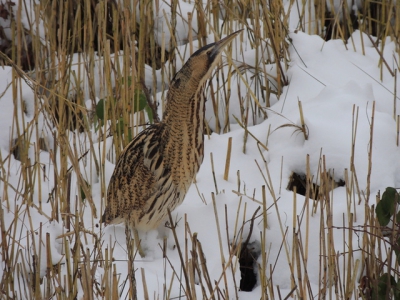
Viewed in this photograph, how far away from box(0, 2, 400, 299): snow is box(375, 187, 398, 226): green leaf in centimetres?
31

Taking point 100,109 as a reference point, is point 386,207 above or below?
below

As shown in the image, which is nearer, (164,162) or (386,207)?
(386,207)

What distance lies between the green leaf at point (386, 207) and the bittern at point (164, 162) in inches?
32.2

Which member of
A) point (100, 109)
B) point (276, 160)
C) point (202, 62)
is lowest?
point (276, 160)

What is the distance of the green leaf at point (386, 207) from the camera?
236cm

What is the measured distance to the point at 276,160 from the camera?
324 cm

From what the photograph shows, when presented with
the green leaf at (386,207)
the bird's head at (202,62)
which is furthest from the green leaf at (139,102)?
the green leaf at (386,207)

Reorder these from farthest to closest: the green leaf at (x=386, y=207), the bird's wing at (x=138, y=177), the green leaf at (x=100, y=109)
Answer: the green leaf at (x=100, y=109), the bird's wing at (x=138, y=177), the green leaf at (x=386, y=207)

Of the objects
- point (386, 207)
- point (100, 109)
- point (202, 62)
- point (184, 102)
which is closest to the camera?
point (386, 207)

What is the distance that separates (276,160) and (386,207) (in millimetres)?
909

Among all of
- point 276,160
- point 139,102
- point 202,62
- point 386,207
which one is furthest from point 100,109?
point 386,207

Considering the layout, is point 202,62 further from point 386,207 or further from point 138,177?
point 386,207

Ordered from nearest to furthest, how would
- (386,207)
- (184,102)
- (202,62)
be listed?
(386,207), (202,62), (184,102)

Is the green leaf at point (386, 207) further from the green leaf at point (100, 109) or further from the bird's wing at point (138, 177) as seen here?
the green leaf at point (100, 109)
